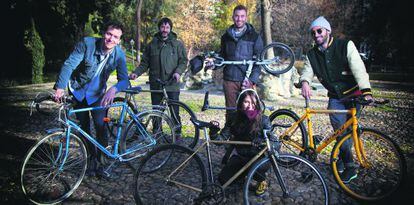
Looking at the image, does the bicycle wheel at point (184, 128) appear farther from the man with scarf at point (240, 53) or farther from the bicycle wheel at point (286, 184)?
the bicycle wheel at point (286, 184)

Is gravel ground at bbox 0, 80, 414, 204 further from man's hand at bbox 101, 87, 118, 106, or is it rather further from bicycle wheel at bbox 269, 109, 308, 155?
man's hand at bbox 101, 87, 118, 106

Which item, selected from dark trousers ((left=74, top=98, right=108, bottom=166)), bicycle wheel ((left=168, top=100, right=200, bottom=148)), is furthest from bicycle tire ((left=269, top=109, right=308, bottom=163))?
dark trousers ((left=74, top=98, right=108, bottom=166))

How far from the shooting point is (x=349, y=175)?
4.10m

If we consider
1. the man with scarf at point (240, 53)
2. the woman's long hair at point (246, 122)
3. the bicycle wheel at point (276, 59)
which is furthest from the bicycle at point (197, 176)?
the bicycle wheel at point (276, 59)

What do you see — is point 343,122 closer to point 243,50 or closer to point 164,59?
point 243,50

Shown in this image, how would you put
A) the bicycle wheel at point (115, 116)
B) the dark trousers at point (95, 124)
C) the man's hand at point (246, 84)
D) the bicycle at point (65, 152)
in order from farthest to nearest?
the man's hand at point (246, 84) → the bicycle wheel at point (115, 116) → the dark trousers at point (95, 124) → the bicycle at point (65, 152)

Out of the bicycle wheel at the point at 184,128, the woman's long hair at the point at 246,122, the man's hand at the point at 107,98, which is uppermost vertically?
the man's hand at the point at 107,98

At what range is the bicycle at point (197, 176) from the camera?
124 inches

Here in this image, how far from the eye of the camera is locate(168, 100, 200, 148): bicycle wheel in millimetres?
5322

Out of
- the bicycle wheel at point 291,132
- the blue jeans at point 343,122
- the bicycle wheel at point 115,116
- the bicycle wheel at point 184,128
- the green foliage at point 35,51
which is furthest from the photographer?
the green foliage at point 35,51

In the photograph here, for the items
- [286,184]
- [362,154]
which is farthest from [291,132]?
[362,154]

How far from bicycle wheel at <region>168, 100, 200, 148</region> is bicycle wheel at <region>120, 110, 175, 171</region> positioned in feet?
0.66

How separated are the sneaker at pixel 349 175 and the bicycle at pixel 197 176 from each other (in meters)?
0.49

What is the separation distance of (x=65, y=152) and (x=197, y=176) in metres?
1.71
